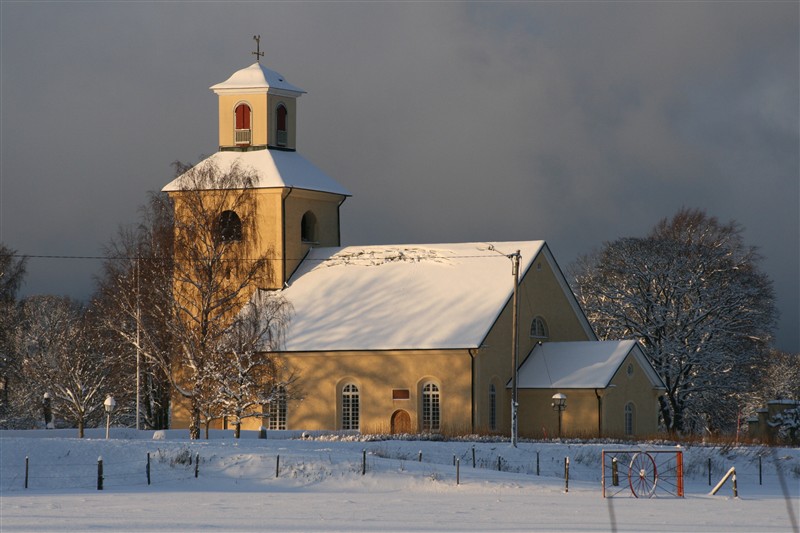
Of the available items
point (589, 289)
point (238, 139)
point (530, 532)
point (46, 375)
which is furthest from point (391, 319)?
point (530, 532)

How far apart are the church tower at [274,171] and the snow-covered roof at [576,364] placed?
11492 mm

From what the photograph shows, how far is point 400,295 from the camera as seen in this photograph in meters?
57.4

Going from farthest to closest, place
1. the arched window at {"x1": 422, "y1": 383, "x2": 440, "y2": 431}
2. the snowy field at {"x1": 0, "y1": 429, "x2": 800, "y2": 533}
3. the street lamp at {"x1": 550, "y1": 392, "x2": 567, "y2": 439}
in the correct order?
the arched window at {"x1": 422, "y1": 383, "x2": 440, "y2": 431}, the street lamp at {"x1": 550, "y1": 392, "x2": 567, "y2": 439}, the snowy field at {"x1": 0, "y1": 429, "x2": 800, "y2": 533}

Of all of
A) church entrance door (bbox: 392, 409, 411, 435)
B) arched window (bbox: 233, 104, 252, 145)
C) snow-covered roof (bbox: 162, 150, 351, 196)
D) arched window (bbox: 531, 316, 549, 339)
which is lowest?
church entrance door (bbox: 392, 409, 411, 435)

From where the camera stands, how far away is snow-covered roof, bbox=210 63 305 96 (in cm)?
6194

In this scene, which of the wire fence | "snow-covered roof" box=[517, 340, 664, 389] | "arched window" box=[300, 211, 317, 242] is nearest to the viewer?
the wire fence

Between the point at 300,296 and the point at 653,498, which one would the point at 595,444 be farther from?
the point at 300,296

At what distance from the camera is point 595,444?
4569cm

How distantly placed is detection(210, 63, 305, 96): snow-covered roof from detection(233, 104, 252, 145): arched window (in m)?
0.79

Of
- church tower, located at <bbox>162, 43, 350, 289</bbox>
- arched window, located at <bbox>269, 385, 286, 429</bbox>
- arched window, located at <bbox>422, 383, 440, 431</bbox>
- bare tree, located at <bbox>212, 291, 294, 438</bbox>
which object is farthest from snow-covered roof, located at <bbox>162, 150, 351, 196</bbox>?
arched window, located at <bbox>422, 383, 440, 431</bbox>

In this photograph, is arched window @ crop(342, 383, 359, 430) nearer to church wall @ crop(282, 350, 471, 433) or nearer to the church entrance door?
church wall @ crop(282, 350, 471, 433)

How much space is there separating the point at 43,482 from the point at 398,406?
20.6m

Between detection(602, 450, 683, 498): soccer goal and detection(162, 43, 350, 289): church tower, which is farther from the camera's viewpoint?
detection(162, 43, 350, 289): church tower

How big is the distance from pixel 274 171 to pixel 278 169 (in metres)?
0.31
